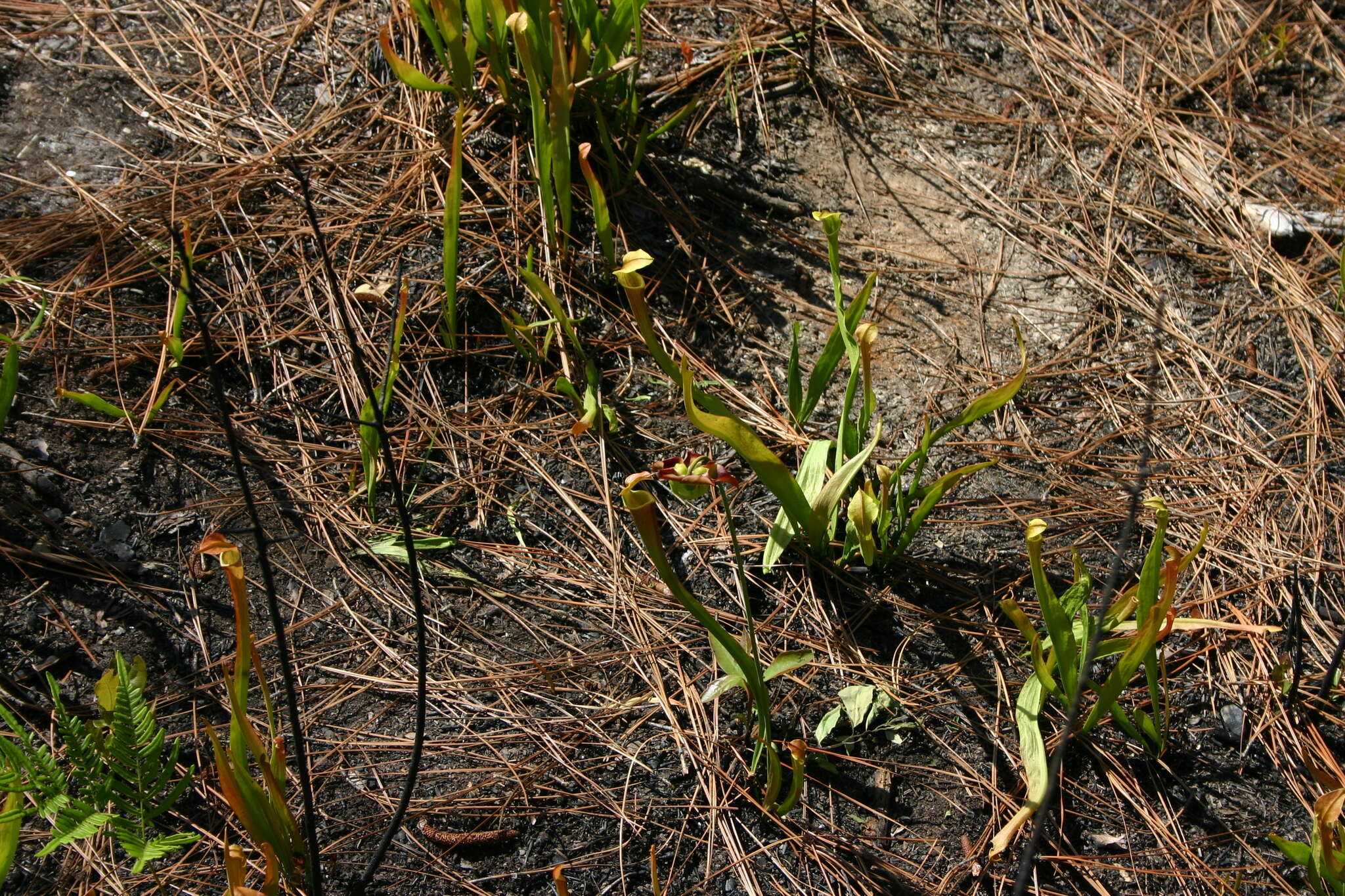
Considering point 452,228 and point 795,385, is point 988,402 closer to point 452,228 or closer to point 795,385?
point 795,385

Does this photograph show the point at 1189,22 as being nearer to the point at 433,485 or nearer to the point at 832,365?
the point at 832,365

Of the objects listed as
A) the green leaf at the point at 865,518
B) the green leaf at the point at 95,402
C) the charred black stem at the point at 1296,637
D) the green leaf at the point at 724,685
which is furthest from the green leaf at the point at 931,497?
the green leaf at the point at 95,402

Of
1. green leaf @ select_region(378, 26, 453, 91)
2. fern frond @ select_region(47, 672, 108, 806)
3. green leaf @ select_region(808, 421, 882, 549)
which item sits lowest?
fern frond @ select_region(47, 672, 108, 806)

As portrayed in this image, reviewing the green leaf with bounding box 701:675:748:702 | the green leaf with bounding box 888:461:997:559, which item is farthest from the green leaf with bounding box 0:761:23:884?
the green leaf with bounding box 888:461:997:559

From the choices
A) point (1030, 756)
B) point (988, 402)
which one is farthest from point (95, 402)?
point (1030, 756)

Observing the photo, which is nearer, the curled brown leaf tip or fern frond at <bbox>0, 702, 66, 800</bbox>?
fern frond at <bbox>0, 702, 66, 800</bbox>

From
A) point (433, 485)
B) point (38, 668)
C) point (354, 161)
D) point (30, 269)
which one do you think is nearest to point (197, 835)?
point (38, 668)

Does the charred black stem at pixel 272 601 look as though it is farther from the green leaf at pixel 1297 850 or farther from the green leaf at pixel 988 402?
the green leaf at pixel 1297 850

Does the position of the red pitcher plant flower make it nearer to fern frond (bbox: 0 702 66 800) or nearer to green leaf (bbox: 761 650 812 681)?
green leaf (bbox: 761 650 812 681)
